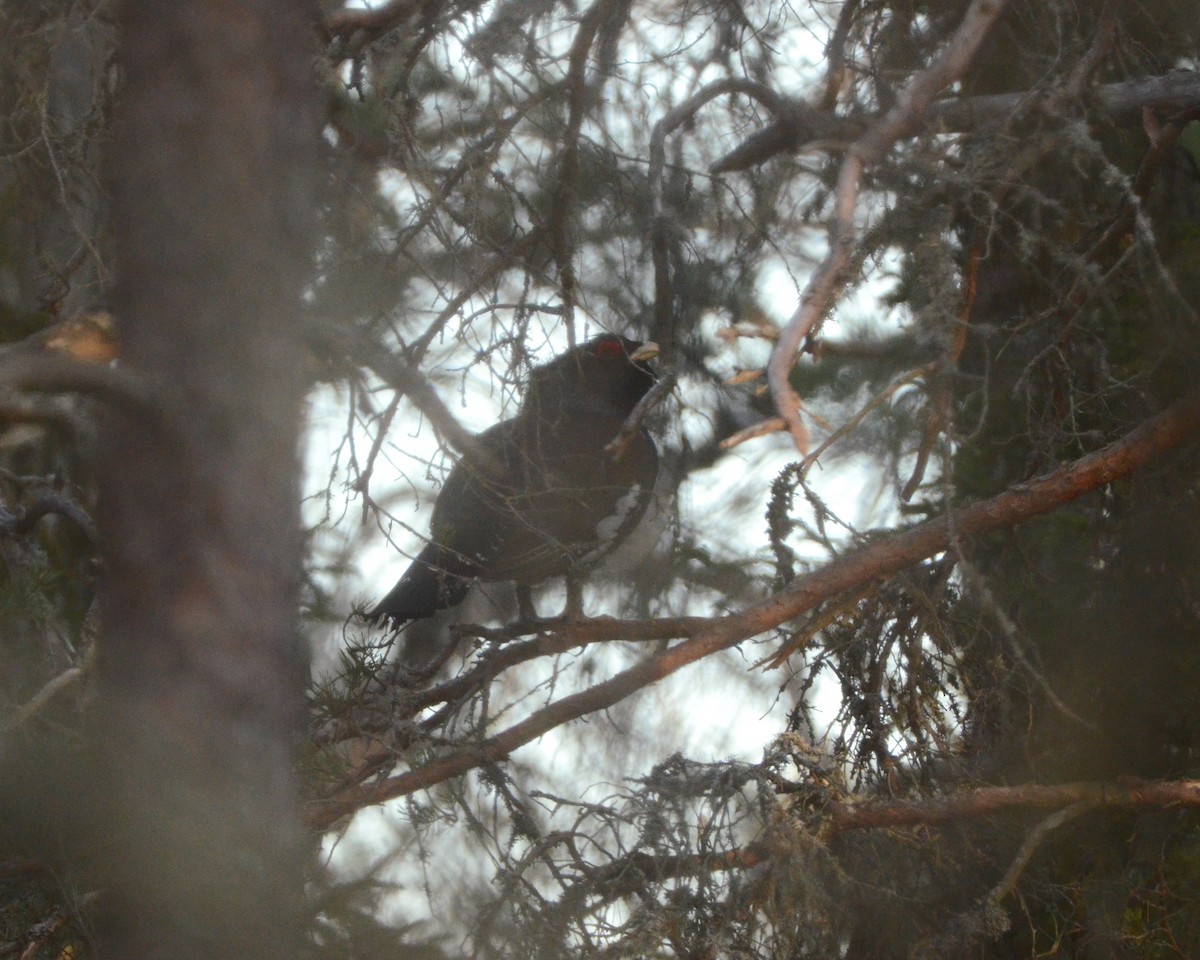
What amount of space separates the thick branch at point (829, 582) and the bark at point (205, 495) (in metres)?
0.75

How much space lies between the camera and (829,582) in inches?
129

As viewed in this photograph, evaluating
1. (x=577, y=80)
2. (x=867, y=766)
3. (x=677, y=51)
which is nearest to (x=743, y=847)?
(x=867, y=766)

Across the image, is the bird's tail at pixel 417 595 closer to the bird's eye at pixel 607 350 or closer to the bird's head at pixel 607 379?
the bird's head at pixel 607 379

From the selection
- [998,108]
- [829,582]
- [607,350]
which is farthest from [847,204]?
[607,350]

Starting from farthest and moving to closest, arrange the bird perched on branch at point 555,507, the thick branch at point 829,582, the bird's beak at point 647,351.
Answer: the bird's beak at point 647,351
the bird perched on branch at point 555,507
the thick branch at point 829,582

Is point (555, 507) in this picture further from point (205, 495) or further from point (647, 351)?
point (205, 495)

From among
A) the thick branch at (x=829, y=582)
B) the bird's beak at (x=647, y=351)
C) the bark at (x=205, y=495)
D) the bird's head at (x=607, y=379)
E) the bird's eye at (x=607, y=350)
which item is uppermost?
the bird's eye at (x=607, y=350)

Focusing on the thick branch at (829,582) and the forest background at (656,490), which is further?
the thick branch at (829,582)

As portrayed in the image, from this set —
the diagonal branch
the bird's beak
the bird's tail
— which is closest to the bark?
the diagonal branch

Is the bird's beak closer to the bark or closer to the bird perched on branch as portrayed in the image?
the bird perched on branch

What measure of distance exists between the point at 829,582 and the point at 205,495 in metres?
1.65

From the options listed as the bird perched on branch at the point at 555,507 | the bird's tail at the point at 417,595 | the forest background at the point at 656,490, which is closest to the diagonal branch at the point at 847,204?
the forest background at the point at 656,490

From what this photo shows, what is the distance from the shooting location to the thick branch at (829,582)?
3135 mm

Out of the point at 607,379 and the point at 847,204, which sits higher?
the point at 607,379
